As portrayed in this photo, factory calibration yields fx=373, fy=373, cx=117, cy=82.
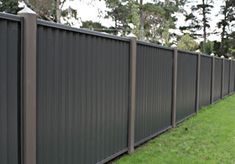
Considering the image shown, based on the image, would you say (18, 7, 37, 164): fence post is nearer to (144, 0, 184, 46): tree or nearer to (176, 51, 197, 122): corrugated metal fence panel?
(176, 51, 197, 122): corrugated metal fence panel

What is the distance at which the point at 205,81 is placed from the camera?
12.4m

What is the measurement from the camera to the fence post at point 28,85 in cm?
334

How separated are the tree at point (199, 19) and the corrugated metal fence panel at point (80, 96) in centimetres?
3843

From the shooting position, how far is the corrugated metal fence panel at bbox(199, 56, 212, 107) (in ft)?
38.4

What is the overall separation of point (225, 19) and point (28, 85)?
42809 millimetres

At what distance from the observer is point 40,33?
11.8ft

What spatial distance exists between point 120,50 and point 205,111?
21.5 ft

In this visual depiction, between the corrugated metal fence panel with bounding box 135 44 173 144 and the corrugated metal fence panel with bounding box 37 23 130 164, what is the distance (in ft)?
1.98

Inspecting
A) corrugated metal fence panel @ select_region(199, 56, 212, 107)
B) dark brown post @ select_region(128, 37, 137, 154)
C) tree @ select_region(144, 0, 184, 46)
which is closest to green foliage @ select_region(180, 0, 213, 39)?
tree @ select_region(144, 0, 184, 46)
